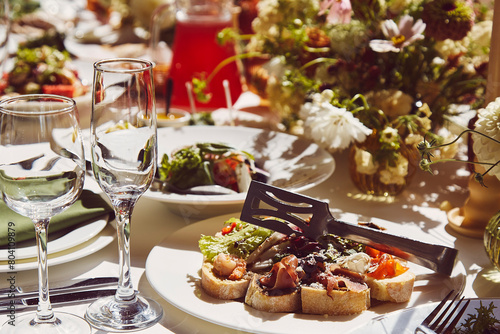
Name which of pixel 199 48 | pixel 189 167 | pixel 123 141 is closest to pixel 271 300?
pixel 123 141

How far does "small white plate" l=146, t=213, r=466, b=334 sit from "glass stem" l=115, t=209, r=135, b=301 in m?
0.04

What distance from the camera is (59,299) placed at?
3.22 ft

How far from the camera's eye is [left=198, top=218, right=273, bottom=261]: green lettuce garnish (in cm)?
104

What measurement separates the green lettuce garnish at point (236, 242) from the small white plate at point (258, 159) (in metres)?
0.11

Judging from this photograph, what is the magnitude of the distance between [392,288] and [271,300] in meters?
0.19

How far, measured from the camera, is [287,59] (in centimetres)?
167

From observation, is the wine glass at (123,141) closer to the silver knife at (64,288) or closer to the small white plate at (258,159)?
the silver knife at (64,288)

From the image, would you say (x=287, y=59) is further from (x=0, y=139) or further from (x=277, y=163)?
(x=0, y=139)

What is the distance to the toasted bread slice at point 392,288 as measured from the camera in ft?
3.10

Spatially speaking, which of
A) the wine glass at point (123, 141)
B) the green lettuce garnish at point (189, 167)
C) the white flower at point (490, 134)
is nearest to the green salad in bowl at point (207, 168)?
the green lettuce garnish at point (189, 167)

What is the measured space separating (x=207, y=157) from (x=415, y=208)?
476mm

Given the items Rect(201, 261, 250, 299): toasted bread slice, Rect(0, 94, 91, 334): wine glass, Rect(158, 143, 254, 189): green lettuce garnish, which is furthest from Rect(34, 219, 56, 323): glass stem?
Rect(158, 143, 254, 189): green lettuce garnish

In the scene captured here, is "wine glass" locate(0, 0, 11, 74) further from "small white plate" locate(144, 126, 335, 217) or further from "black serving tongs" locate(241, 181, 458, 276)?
"black serving tongs" locate(241, 181, 458, 276)

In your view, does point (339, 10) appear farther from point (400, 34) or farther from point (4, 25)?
point (4, 25)
